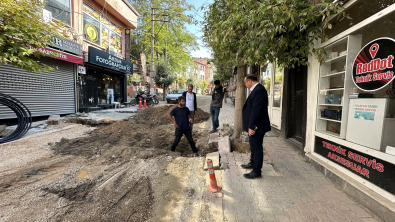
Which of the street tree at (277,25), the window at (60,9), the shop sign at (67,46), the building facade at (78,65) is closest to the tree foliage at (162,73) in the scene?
the building facade at (78,65)

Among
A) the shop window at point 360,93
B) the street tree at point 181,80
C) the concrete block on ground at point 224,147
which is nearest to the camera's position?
the shop window at point 360,93

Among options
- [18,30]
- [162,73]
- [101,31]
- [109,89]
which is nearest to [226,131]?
[18,30]

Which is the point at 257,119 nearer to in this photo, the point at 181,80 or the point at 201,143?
the point at 201,143

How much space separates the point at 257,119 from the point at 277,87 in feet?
12.8

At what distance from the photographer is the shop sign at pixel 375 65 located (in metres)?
2.45

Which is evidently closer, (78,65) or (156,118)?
(156,118)

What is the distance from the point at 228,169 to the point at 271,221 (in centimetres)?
143

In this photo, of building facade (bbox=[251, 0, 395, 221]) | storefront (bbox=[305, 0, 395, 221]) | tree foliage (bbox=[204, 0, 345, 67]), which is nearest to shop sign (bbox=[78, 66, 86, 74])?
tree foliage (bbox=[204, 0, 345, 67])

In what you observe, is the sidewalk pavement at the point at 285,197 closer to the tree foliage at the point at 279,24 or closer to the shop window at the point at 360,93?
the shop window at the point at 360,93

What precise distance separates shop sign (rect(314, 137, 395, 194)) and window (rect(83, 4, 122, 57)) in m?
13.4

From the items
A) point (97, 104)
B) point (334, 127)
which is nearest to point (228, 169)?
point (334, 127)

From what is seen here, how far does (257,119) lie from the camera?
304cm

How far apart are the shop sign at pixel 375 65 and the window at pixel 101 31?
43.6ft

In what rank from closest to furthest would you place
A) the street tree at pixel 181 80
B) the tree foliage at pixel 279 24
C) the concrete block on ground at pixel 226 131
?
the tree foliage at pixel 279 24
the concrete block on ground at pixel 226 131
the street tree at pixel 181 80
